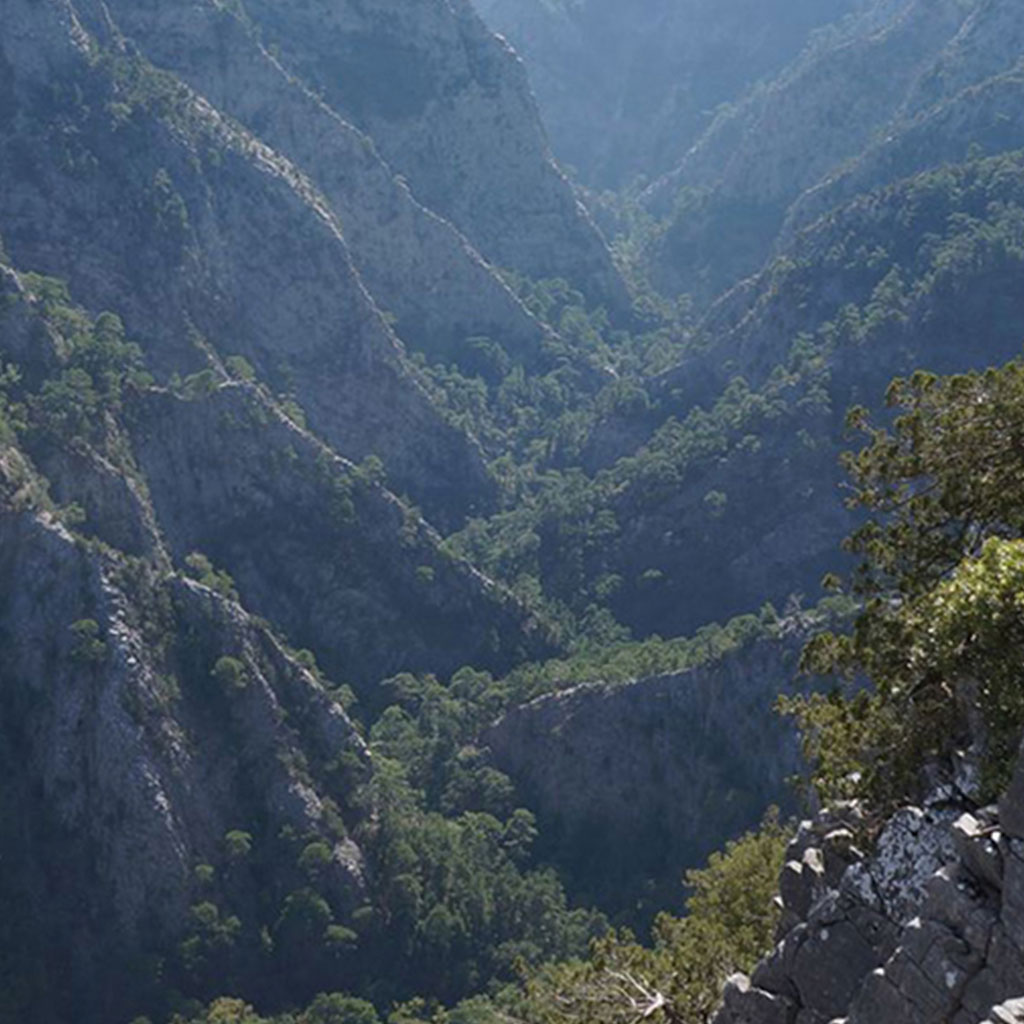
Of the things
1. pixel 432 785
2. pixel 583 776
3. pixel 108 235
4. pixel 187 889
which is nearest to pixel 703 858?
pixel 583 776

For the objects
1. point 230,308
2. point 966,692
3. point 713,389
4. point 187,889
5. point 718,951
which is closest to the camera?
point 966,692

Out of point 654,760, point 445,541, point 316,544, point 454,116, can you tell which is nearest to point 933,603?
point 654,760

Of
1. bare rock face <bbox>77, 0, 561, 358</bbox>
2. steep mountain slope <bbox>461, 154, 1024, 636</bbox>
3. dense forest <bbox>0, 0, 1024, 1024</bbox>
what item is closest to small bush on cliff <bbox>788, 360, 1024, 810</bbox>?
dense forest <bbox>0, 0, 1024, 1024</bbox>

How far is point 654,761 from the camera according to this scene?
9688cm

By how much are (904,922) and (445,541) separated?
109 metres

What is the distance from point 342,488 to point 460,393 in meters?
43.1

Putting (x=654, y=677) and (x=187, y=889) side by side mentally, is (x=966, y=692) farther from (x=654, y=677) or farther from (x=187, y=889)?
(x=654, y=677)

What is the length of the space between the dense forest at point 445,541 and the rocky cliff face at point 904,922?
141 millimetres

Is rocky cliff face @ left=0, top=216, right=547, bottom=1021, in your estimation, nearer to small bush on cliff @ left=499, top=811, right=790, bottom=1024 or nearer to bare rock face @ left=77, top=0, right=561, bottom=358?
small bush on cliff @ left=499, top=811, right=790, bottom=1024

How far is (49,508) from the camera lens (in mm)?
84688

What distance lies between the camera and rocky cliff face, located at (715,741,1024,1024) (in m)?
17.1

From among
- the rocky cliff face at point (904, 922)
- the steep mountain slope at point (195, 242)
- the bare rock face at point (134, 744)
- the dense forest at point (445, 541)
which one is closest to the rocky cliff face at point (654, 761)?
the dense forest at point (445, 541)

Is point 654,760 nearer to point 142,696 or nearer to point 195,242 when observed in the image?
point 142,696

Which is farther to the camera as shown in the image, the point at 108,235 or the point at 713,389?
the point at 713,389
